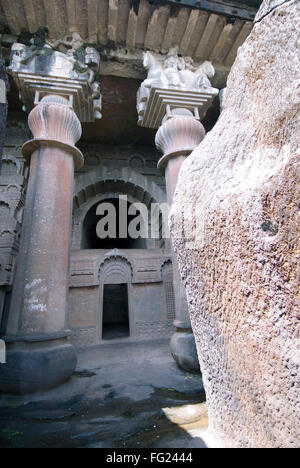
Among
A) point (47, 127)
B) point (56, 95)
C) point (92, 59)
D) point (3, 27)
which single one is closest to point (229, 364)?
point (47, 127)

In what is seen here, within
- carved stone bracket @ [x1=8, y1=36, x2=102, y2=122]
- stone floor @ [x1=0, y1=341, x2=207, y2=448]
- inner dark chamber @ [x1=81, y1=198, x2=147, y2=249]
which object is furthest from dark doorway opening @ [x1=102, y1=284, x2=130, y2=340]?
carved stone bracket @ [x1=8, y1=36, x2=102, y2=122]

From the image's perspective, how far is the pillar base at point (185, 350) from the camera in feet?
9.88

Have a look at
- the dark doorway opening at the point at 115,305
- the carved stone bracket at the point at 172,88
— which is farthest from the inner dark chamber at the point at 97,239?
the carved stone bracket at the point at 172,88

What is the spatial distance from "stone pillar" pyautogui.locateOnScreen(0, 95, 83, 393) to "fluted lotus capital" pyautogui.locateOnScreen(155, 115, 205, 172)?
1.36 meters

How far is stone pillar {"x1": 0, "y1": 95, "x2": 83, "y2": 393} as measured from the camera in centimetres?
259

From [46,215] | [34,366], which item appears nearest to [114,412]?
[34,366]

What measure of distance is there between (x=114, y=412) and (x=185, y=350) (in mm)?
1291

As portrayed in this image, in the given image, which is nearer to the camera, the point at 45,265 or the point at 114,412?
the point at 114,412

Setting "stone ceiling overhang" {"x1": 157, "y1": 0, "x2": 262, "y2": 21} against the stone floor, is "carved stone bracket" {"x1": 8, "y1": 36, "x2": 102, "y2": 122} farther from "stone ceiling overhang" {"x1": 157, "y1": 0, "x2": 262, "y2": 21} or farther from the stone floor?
the stone floor

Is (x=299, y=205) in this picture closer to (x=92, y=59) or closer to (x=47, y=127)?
(x=47, y=127)

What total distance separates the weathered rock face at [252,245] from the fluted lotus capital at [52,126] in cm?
284

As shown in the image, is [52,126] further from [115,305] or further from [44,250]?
[115,305]

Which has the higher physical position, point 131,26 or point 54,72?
point 131,26

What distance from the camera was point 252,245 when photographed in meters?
0.80
